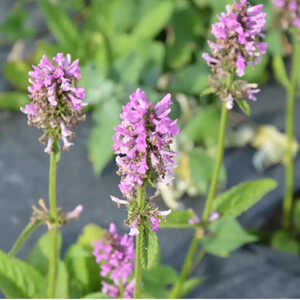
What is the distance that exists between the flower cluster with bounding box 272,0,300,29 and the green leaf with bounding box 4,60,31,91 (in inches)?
72.7

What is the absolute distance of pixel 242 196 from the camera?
2.25 metres

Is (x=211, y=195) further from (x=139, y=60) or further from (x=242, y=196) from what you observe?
(x=139, y=60)

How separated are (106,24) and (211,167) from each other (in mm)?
1409

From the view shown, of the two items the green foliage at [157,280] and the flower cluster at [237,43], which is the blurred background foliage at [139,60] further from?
the flower cluster at [237,43]

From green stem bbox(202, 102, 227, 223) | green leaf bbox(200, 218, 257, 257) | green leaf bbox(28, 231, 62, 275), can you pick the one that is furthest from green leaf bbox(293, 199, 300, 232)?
green leaf bbox(28, 231, 62, 275)

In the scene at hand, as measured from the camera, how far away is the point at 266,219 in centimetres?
345

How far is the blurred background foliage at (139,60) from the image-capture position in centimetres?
348

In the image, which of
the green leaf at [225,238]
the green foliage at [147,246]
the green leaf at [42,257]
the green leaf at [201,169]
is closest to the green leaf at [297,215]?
the green leaf at [201,169]

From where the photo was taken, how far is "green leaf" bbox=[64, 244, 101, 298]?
2.44 m

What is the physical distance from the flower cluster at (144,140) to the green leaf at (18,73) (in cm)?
262

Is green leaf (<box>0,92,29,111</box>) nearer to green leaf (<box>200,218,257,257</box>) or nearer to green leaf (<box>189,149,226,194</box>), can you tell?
green leaf (<box>189,149,226,194</box>)

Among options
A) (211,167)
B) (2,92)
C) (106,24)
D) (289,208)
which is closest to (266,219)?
(289,208)

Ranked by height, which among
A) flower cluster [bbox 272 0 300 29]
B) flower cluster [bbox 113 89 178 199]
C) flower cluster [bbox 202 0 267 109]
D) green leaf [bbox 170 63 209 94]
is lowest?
flower cluster [bbox 113 89 178 199]

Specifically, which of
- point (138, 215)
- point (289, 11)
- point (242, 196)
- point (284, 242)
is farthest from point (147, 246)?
point (284, 242)
